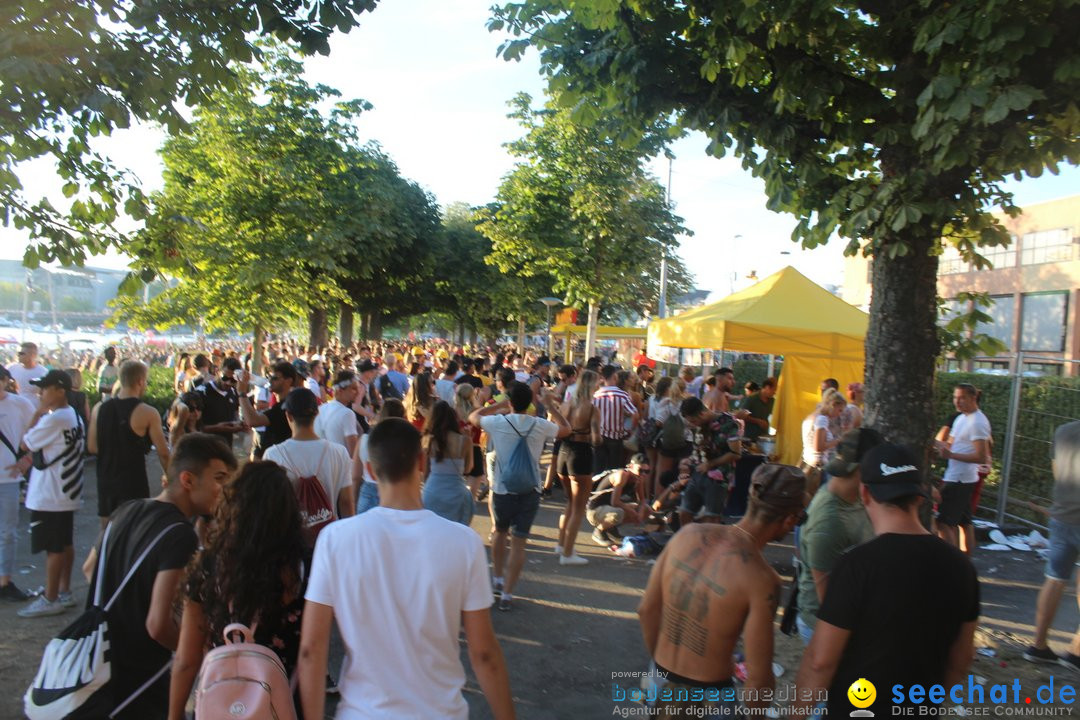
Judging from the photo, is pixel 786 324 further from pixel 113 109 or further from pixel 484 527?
pixel 113 109

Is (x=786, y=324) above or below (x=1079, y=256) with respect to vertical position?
below

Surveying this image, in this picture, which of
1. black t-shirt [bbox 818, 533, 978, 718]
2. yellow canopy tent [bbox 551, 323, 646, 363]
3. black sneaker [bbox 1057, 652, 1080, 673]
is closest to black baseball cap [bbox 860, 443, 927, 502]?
black t-shirt [bbox 818, 533, 978, 718]

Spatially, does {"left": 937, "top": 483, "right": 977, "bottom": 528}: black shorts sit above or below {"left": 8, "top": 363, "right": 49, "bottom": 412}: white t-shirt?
below

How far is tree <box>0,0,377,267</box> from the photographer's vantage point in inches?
149

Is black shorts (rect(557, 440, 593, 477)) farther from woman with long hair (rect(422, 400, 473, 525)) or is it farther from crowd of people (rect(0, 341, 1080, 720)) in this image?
crowd of people (rect(0, 341, 1080, 720))

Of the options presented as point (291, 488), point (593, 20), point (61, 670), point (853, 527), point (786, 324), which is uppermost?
point (593, 20)

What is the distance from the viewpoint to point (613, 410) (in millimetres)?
8984

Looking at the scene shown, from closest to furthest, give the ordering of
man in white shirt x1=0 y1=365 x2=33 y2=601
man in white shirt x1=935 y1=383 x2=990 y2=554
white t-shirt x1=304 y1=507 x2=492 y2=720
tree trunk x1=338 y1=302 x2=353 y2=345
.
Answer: white t-shirt x1=304 y1=507 x2=492 y2=720
man in white shirt x1=0 y1=365 x2=33 y2=601
man in white shirt x1=935 y1=383 x2=990 y2=554
tree trunk x1=338 y1=302 x2=353 y2=345

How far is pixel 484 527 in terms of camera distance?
8.49m

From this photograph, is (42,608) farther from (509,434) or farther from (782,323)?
(782,323)

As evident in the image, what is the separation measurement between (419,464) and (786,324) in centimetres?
904

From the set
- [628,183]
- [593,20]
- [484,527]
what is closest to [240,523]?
[593,20]

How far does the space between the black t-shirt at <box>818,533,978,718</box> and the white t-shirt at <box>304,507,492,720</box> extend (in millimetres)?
1359

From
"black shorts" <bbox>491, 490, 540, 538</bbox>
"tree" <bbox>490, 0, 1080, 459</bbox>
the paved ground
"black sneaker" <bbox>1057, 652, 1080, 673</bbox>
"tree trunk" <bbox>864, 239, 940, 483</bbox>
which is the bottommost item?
the paved ground
